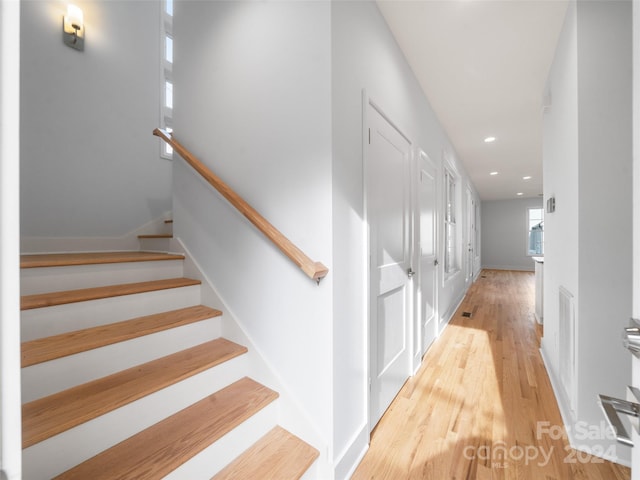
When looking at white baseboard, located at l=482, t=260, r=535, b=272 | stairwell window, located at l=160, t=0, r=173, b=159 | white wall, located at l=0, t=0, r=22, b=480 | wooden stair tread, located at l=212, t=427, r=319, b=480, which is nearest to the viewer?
white wall, located at l=0, t=0, r=22, b=480

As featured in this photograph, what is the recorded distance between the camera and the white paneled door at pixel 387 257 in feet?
5.67

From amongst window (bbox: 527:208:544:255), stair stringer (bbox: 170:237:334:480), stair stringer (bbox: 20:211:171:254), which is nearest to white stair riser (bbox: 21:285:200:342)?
stair stringer (bbox: 170:237:334:480)

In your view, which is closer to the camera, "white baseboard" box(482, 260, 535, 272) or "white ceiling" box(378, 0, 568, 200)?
"white ceiling" box(378, 0, 568, 200)

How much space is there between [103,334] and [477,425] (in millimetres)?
2247

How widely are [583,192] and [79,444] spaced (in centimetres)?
263

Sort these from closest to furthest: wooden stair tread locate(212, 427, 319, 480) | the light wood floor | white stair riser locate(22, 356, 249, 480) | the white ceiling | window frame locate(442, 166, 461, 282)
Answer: white stair riser locate(22, 356, 249, 480) → wooden stair tread locate(212, 427, 319, 480) → the light wood floor → the white ceiling → window frame locate(442, 166, 461, 282)

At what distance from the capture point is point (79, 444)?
1.02 metres

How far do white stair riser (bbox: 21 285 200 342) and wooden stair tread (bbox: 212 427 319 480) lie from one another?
969mm

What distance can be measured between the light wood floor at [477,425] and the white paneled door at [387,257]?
0.61ft

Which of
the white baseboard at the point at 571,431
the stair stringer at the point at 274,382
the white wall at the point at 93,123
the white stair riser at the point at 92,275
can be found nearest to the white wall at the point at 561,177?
the white baseboard at the point at 571,431

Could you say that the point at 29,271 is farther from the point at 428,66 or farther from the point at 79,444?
the point at 428,66

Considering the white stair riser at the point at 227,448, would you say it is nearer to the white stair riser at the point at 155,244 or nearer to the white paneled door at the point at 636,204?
the white paneled door at the point at 636,204

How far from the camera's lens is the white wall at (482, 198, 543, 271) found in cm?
1037

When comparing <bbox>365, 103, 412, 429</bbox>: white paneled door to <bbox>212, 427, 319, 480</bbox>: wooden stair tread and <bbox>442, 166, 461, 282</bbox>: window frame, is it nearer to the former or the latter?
<bbox>212, 427, 319, 480</bbox>: wooden stair tread
